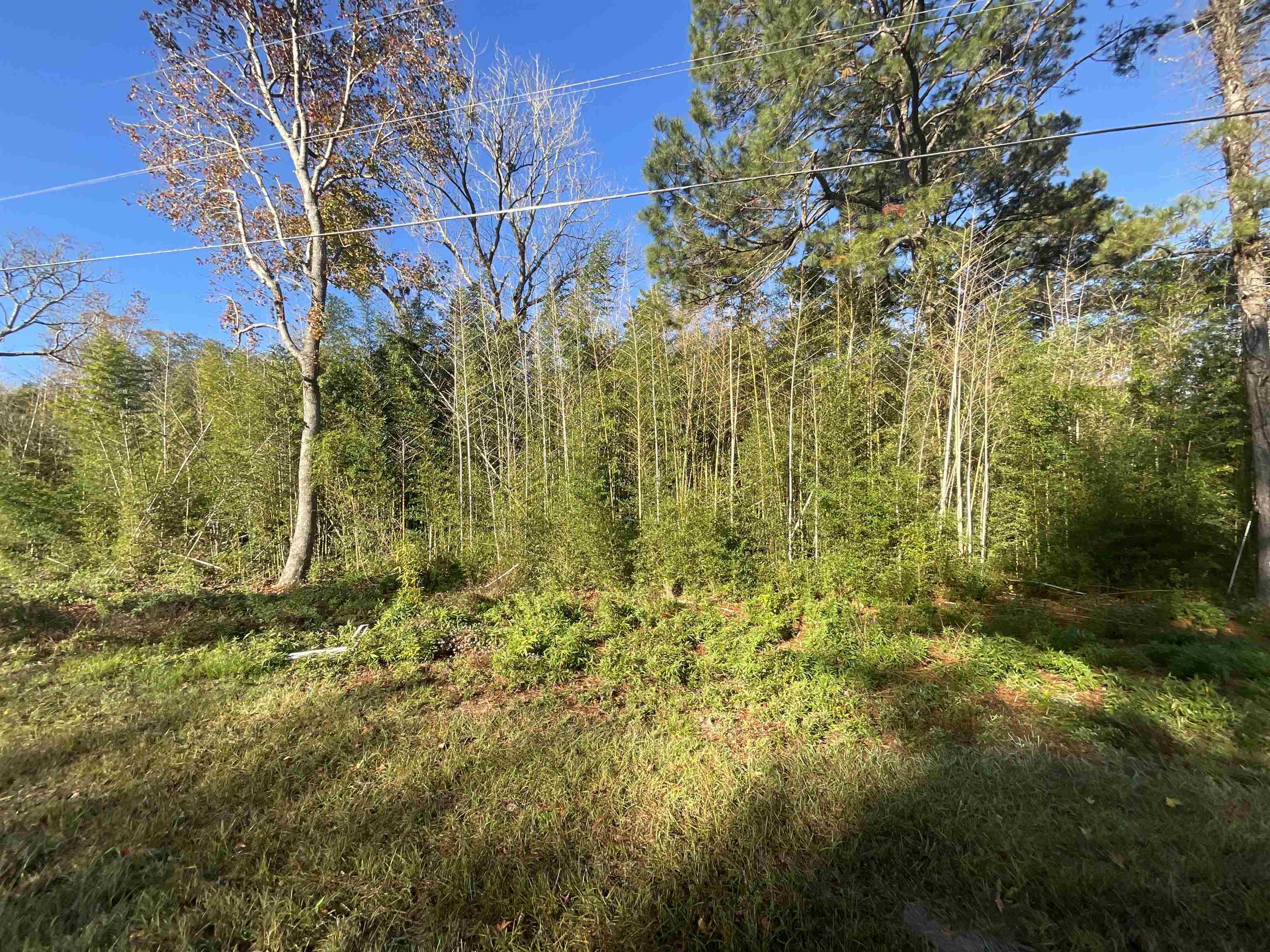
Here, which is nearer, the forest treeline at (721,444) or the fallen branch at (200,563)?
the forest treeline at (721,444)

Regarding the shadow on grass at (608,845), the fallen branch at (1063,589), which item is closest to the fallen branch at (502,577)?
the shadow on grass at (608,845)

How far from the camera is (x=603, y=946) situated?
1.33 m

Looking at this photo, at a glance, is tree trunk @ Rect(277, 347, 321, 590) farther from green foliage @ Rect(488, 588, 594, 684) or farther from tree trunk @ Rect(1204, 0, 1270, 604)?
tree trunk @ Rect(1204, 0, 1270, 604)

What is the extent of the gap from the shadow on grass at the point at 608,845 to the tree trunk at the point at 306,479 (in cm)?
336

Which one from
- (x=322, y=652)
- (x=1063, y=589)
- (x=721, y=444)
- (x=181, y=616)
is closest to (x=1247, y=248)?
(x=1063, y=589)

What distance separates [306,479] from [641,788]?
552 centimetres

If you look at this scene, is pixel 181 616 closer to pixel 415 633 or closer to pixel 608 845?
pixel 415 633

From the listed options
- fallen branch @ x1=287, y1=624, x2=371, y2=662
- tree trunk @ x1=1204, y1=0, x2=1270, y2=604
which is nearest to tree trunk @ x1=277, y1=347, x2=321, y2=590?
fallen branch @ x1=287, y1=624, x2=371, y2=662

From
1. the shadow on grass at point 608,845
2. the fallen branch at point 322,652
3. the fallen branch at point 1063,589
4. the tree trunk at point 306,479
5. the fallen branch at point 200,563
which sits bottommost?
the shadow on grass at point 608,845

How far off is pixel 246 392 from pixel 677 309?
6.09 metres

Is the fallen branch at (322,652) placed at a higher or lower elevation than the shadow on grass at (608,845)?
higher

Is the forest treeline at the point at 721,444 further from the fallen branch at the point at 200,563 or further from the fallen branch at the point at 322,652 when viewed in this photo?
the fallen branch at the point at 322,652

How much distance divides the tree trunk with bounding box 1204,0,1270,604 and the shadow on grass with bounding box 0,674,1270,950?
369 centimetres

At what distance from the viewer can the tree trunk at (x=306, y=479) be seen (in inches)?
213
